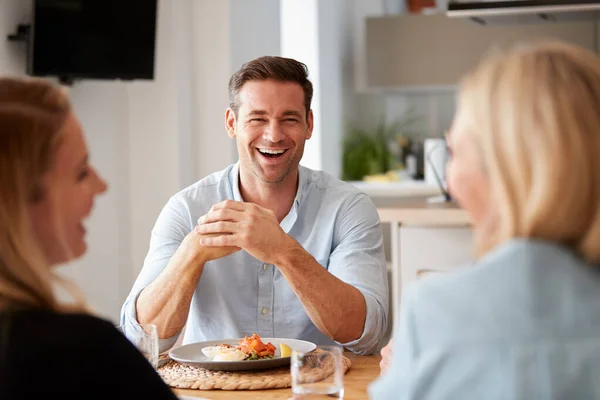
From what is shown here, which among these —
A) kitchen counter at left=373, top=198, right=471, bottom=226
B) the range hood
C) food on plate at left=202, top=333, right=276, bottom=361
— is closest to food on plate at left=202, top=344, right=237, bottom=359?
food on plate at left=202, top=333, right=276, bottom=361

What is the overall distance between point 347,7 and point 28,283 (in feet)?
20.2

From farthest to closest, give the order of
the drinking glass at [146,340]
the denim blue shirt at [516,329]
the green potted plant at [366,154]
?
the green potted plant at [366,154] < the drinking glass at [146,340] < the denim blue shirt at [516,329]

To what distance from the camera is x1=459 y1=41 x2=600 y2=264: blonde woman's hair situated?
0.93 m

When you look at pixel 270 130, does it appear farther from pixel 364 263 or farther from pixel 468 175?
pixel 468 175

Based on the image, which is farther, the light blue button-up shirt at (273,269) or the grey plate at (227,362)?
the light blue button-up shirt at (273,269)

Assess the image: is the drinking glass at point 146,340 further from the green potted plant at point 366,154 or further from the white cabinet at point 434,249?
the green potted plant at point 366,154

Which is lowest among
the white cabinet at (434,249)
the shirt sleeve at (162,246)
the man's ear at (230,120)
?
the white cabinet at (434,249)

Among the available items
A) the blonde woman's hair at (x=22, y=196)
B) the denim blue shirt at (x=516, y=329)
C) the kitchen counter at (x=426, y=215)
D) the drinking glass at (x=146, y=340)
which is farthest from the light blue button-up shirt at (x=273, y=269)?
the kitchen counter at (x=426, y=215)

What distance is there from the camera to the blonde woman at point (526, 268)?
911 mm

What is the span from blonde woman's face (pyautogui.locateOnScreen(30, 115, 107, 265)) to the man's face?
3.88ft

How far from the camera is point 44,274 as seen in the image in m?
1.06

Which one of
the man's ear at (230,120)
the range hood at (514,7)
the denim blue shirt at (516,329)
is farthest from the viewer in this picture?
the range hood at (514,7)

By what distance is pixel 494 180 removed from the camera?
38.3 inches

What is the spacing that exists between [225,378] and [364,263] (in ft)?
2.18
